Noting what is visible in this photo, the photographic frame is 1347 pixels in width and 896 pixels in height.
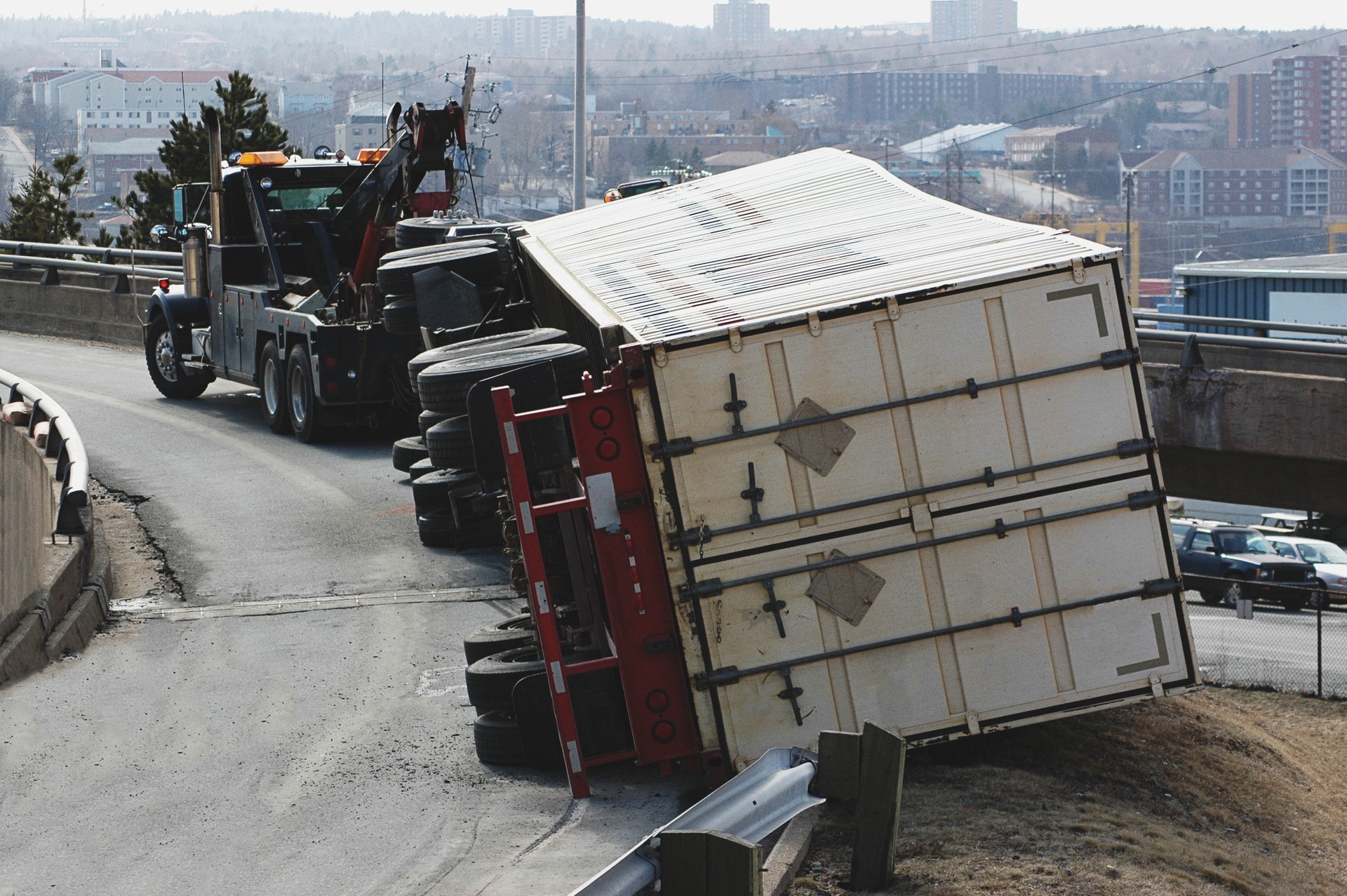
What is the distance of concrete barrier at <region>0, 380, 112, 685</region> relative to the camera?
9.49 m

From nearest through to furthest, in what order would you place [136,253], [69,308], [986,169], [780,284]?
1. [780,284]
2. [136,253]
3. [69,308]
4. [986,169]

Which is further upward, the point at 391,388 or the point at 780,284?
the point at 780,284

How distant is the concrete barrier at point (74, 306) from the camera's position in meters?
27.8

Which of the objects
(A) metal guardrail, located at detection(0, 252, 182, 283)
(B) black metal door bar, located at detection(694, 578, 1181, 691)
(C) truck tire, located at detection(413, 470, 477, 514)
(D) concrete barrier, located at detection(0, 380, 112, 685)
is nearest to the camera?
(B) black metal door bar, located at detection(694, 578, 1181, 691)

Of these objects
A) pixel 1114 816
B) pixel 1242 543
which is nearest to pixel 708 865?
pixel 1114 816

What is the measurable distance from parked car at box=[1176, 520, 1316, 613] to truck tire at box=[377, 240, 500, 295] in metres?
16.5

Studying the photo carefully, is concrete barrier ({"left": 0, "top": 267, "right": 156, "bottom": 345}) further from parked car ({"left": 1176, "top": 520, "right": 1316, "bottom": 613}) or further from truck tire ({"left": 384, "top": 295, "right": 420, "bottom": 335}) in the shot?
parked car ({"left": 1176, "top": 520, "right": 1316, "bottom": 613})

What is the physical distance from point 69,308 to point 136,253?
3.11 meters

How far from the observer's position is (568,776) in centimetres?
776

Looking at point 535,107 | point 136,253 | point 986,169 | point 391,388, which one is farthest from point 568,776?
point 986,169

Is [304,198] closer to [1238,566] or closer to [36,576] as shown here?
[36,576]

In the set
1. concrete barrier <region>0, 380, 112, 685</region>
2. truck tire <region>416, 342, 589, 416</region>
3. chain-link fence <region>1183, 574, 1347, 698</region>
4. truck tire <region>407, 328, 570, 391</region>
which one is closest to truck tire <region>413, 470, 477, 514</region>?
truck tire <region>407, 328, 570, 391</region>

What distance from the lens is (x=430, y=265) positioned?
12797mm

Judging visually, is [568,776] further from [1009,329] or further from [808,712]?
[1009,329]
